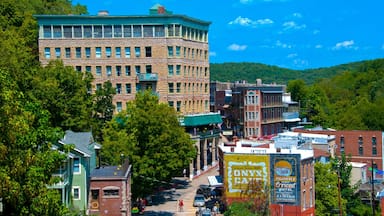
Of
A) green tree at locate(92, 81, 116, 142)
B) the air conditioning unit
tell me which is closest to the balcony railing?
green tree at locate(92, 81, 116, 142)

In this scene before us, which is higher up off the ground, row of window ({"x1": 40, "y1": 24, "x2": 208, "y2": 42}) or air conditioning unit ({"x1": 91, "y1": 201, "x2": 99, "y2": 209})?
row of window ({"x1": 40, "y1": 24, "x2": 208, "y2": 42})

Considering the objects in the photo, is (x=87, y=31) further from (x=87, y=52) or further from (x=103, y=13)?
(x=103, y=13)

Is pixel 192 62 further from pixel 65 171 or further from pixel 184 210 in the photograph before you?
pixel 65 171

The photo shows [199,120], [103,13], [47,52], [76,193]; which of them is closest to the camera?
[76,193]

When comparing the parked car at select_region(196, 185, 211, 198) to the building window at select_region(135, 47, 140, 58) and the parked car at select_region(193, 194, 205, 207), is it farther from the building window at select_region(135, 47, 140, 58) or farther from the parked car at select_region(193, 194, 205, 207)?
the building window at select_region(135, 47, 140, 58)

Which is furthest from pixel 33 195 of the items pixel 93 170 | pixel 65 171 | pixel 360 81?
pixel 360 81

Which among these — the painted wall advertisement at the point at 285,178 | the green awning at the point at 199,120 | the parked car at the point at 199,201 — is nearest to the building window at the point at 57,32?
the green awning at the point at 199,120

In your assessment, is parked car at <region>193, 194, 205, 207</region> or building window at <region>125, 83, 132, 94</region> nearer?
parked car at <region>193, 194, 205, 207</region>

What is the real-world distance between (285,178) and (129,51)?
30.4 meters

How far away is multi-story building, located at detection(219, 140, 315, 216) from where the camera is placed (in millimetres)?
56656

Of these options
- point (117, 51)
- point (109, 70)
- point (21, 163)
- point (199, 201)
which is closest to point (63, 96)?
point (199, 201)

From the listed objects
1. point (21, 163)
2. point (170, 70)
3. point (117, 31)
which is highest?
point (117, 31)

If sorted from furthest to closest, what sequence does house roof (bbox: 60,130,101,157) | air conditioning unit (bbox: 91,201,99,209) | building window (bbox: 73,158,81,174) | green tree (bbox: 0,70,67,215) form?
house roof (bbox: 60,130,101,157)
air conditioning unit (bbox: 91,201,99,209)
building window (bbox: 73,158,81,174)
green tree (bbox: 0,70,67,215)

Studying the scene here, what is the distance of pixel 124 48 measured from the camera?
80.3 meters
